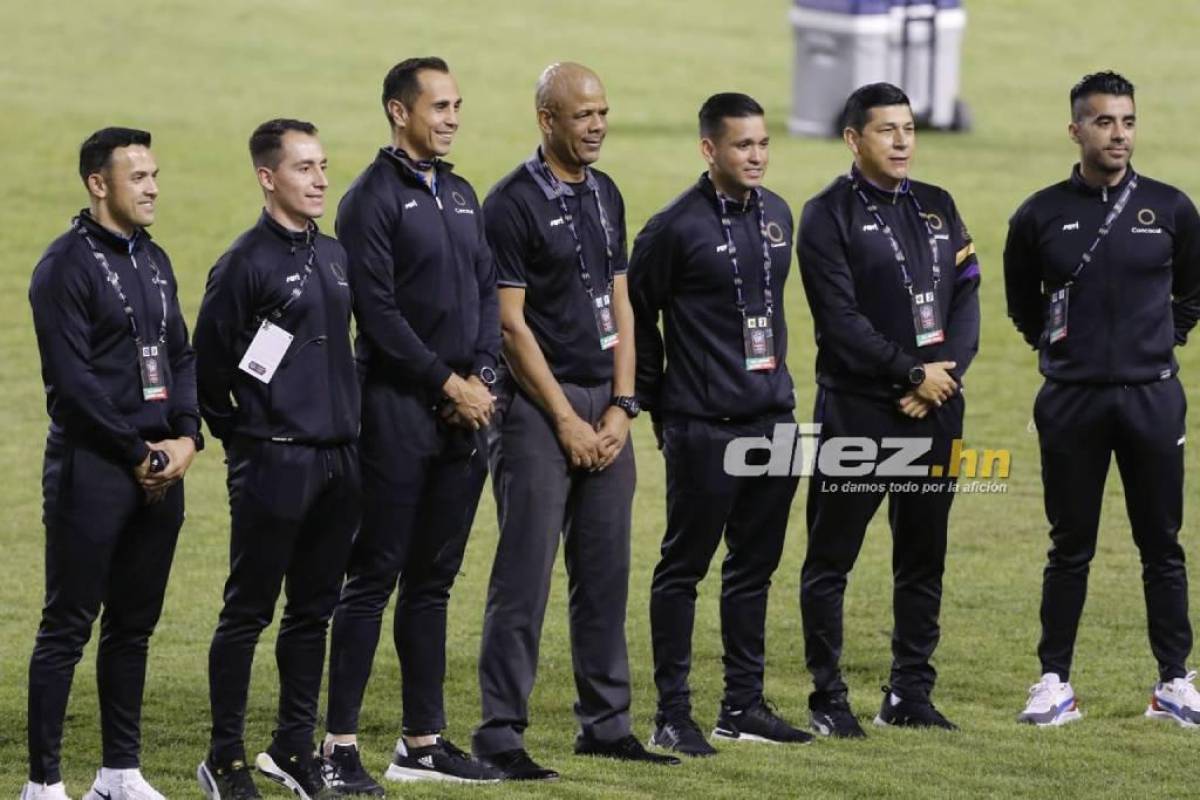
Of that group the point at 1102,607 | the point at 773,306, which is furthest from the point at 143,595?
the point at 1102,607

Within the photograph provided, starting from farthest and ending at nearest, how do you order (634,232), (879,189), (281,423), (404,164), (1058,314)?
(634,232) < (1058,314) < (879,189) < (404,164) < (281,423)

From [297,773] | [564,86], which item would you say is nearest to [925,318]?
[564,86]

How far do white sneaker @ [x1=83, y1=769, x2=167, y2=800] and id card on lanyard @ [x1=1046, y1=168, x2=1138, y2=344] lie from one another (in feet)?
11.4

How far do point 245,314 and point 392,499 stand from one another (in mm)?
752

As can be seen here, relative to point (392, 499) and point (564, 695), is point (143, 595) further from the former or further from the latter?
point (564, 695)

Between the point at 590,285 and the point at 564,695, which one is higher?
the point at 590,285

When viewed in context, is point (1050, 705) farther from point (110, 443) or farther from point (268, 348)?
point (110, 443)

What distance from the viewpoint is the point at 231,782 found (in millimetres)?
6488

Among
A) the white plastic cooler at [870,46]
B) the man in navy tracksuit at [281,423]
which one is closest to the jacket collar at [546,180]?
the man in navy tracksuit at [281,423]

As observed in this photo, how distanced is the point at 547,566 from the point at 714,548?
26.3 inches

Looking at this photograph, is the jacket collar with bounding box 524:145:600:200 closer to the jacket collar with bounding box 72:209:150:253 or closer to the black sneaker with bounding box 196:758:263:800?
the jacket collar with bounding box 72:209:150:253

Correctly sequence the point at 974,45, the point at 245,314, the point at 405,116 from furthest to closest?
the point at 974,45, the point at 405,116, the point at 245,314

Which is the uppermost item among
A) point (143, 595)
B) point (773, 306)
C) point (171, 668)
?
point (773, 306)

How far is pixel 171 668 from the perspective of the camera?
890 centimetres
